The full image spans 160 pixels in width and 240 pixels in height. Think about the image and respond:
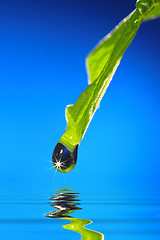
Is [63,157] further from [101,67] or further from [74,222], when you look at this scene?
[74,222]

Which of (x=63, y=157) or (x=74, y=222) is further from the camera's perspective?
(x=74, y=222)

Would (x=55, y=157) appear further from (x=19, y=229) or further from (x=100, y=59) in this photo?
(x=19, y=229)

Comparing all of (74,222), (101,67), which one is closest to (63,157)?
(101,67)

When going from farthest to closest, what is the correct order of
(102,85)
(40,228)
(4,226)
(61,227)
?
(4,226) → (40,228) → (61,227) → (102,85)

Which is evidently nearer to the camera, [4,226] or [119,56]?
[119,56]

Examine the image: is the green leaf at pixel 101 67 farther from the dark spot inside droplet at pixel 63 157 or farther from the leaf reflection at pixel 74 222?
the leaf reflection at pixel 74 222

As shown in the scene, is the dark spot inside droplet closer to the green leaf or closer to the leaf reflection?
the green leaf

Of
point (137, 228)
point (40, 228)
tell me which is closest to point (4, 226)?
point (40, 228)

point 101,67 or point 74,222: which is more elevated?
point 74,222
